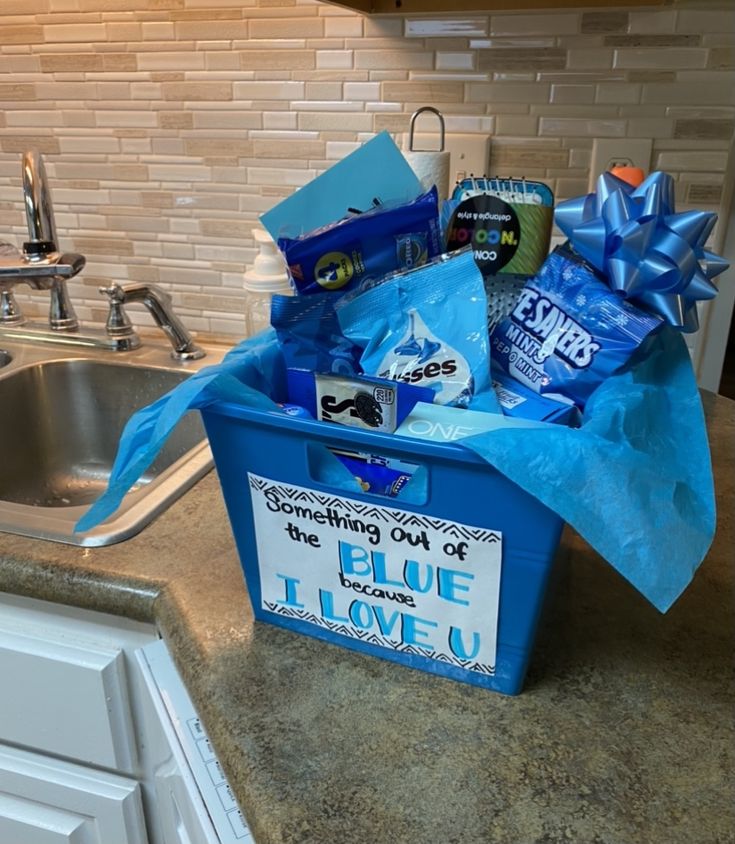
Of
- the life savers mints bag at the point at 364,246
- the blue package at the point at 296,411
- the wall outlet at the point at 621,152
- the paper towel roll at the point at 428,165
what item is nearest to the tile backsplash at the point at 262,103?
the wall outlet at the point at 621,152

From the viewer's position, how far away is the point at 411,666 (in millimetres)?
511

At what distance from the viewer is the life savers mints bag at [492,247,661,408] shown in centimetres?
47

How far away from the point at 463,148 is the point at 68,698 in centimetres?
78

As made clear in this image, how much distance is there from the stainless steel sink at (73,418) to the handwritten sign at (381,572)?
54 cm

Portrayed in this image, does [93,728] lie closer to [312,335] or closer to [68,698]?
[68,698]

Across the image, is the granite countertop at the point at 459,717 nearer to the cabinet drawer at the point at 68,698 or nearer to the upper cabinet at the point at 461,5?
the cabinet drawer at the point at 68,698

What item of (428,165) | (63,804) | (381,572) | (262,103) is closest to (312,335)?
(381,572)

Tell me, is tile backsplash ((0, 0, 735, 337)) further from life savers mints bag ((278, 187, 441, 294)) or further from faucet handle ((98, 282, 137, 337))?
life savers mints bag ((278, 187, 441, 294))

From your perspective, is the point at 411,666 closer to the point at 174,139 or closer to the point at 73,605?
the point at 73,605

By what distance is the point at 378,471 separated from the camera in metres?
0.46

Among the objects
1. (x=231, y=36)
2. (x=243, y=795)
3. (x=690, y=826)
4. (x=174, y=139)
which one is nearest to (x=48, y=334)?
(x=174, y=139)

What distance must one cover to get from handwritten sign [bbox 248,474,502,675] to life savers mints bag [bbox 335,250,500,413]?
0.09m

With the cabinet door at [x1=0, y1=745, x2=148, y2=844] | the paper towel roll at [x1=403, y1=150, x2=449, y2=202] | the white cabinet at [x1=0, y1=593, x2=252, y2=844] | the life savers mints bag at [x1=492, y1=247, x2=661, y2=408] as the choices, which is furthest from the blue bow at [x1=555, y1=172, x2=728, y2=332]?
the cabinet door at [x1=0, y1=745, x2=148, y2=844]

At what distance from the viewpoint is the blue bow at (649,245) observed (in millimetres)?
460
